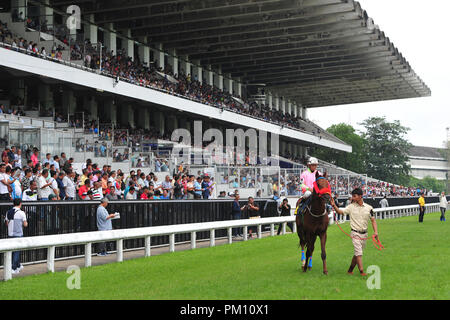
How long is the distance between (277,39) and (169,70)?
9015mm

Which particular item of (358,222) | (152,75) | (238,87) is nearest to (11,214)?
(358,222)

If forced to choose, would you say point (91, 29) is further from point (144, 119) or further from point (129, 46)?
point (144, 119)

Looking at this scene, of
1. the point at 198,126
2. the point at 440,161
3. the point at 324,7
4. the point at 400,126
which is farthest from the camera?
the point at 440,161

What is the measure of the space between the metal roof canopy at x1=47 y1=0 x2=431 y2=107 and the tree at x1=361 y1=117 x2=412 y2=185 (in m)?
34.9

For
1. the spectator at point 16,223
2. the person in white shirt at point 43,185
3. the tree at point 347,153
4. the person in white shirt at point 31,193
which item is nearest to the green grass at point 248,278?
the spectator at point 16,223

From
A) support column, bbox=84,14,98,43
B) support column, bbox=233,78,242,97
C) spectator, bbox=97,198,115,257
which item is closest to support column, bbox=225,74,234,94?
support column, bbox=233,78,242,97

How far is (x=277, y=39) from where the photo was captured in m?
54.3

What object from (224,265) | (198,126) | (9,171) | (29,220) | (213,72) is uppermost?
(213,72)

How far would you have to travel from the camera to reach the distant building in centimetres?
15425

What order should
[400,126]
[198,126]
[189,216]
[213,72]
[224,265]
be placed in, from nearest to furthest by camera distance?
1. [224,265]
2. [189,216]
3. [198,126]
4. [213,72]
5. [400,126]

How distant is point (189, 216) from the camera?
23.3 meters
